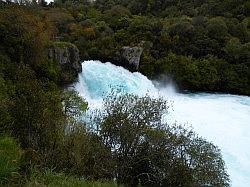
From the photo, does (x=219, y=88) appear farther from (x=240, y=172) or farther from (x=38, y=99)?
(x=38, y=99)

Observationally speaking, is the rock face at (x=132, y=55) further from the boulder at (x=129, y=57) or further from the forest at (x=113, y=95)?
the forest at (x=113, y=95)

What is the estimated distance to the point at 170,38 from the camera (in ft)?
222

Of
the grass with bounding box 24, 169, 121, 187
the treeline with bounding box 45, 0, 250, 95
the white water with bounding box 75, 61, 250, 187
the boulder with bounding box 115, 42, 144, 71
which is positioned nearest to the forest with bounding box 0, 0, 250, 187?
the grass with bounding box 24, 169, 121, 187

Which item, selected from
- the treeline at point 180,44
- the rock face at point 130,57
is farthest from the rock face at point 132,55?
the treeline at point 180,44

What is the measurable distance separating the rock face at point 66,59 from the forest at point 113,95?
0.20 metres

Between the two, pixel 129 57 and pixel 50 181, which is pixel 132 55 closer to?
pixel 129 57

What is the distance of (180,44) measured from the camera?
68.3 m

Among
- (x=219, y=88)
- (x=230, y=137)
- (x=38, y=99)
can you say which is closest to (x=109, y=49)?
(x=219, y=88)

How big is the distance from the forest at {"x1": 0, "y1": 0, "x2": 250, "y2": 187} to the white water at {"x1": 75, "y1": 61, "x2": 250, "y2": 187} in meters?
2.50

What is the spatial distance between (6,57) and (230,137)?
20501mm

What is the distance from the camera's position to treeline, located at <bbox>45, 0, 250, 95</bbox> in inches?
2437

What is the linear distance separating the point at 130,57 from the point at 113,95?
32.3 m

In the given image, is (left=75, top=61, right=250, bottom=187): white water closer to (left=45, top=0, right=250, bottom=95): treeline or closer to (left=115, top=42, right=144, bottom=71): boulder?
(left=115, top=42, right=144, bottom=71): boulder

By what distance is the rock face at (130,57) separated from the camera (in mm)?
60438
